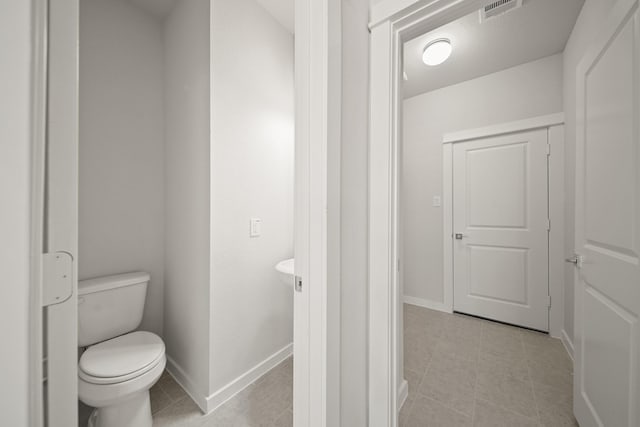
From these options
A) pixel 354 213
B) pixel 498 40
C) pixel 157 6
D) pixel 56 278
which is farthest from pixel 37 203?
pixel 498 40

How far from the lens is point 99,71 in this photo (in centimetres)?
156

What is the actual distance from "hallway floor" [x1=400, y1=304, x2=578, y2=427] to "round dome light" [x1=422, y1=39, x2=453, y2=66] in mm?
2406

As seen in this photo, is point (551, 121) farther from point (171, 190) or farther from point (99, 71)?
point (99, 71)

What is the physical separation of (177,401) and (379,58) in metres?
2.19

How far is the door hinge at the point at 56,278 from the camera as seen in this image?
19.0 inches

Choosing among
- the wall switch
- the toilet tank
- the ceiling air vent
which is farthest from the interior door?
the toilet tank

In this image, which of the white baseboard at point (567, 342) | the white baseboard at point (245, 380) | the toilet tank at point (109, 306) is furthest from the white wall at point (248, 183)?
the white baseboard at point (567, 342)

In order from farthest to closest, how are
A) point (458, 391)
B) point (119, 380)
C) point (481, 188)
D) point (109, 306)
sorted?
point (481, 188), point (458, 391), point (109, 306), point (119, 380)

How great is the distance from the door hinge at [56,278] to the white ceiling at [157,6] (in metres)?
1.99

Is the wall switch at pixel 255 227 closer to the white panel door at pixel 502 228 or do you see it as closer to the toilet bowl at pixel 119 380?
the toilet bowl at pixel 119 380

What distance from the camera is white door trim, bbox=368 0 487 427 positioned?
3.28 feet

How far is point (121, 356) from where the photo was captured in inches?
48.9

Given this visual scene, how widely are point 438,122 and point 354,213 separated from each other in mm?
2449

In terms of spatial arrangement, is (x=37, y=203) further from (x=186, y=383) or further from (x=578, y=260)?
(x=578, y=260)
